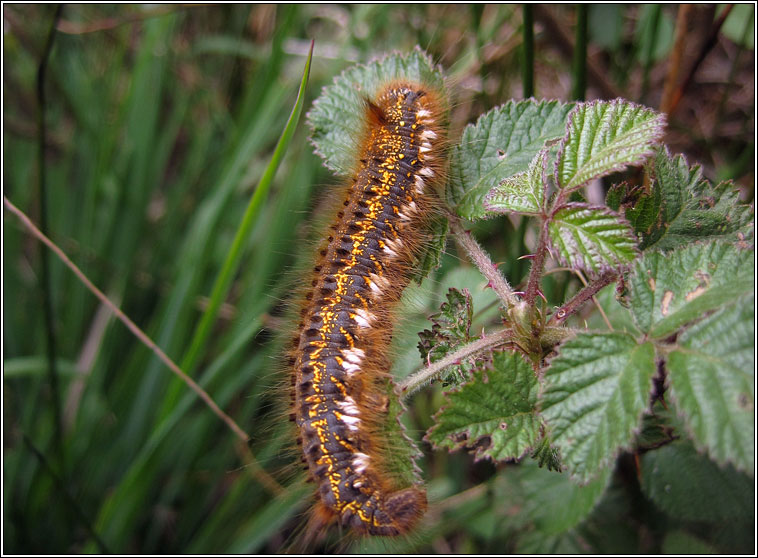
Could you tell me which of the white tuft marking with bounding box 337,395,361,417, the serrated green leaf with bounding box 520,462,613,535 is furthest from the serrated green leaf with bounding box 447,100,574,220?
the serrated green leaf with bounding box 520,462,613,535

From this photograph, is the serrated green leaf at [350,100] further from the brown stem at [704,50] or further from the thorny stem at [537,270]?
the brown stem at [704,50]

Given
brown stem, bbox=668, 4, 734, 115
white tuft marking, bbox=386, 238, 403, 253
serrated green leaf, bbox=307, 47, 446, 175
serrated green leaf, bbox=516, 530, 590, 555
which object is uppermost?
brown stem, bbox=668, 4, 734, 115

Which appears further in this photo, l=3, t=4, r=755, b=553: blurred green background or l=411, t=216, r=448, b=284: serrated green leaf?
l=3, t=4, r=755, b=553: blurred green background

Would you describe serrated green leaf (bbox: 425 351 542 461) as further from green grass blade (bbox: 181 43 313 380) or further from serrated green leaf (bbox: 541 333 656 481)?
green grass blade (bbox: 181 43 313 380)

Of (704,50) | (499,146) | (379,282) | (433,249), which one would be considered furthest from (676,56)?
(379,282)

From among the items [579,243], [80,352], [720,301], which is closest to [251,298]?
[80,352]

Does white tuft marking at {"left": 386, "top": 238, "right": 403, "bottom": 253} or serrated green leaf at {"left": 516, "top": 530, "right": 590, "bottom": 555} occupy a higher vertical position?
white tuft marking at {"left": 386, "top": 238, "right": 403, "bottom": 253}
